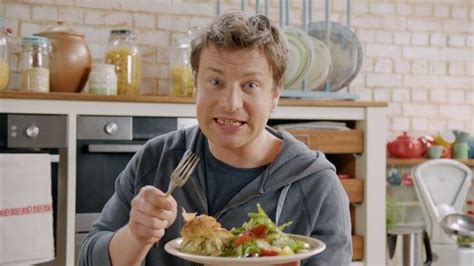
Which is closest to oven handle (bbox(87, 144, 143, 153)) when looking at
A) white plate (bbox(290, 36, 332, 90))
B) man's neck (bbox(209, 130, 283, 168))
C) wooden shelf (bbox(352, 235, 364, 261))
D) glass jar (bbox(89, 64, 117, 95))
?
glass jar (bbox(89, 64, 117, 95))

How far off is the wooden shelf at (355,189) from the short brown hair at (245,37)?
2137 millimetres

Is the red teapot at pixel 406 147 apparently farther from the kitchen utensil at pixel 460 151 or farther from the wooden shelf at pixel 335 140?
the wooden shelf at pixel 335 140

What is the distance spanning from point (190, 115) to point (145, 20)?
812 mm

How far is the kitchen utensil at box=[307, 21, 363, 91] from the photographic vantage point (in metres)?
3.76

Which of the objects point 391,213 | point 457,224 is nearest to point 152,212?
point 457,224

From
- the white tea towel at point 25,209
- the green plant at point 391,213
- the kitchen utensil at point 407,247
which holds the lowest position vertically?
the kitchen utensil at point 407,247

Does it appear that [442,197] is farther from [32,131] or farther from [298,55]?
[32,131]

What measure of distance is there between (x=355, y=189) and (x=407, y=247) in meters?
0.42

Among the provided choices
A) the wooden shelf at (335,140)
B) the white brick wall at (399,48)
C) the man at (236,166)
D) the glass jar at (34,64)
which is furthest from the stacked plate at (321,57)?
the man at (236,166)

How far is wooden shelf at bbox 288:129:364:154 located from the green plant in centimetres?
61

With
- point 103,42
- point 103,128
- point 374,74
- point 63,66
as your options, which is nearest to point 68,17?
point 103,42

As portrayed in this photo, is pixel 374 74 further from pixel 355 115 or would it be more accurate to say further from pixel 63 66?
pixel 63 66

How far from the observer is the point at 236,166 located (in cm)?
162

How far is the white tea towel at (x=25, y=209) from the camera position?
9.76ft
